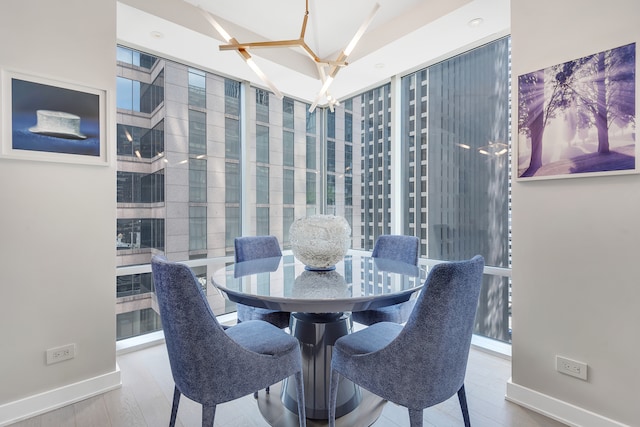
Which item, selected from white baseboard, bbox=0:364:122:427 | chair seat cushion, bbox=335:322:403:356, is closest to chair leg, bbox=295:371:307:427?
chair seat cushion, bbox=335:322:403:356

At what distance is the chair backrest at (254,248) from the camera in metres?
2.70

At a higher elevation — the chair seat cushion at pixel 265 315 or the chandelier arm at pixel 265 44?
the chandelier arm at pixel 265 44

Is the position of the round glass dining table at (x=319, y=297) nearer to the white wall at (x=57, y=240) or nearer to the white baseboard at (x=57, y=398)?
the white wall at (x=57, y=240)

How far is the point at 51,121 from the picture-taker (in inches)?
77.0

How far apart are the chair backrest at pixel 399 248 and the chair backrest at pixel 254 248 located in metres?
0.95

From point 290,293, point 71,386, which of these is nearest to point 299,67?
point 290,293

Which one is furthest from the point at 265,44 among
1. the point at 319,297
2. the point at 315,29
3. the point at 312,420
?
the point at 312,420

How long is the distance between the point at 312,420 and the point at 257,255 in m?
1.38

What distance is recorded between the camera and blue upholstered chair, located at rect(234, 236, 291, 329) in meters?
2.22

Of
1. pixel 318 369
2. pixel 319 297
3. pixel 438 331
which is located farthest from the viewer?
pixel 318 369

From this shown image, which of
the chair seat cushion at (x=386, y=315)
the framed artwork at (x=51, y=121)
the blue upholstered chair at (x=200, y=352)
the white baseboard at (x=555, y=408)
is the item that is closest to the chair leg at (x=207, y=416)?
the blue upholstered chair at (x=200, y=352)

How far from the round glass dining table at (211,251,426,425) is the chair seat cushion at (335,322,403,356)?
200mm

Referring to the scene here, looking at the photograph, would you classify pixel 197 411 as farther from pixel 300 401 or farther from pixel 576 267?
pixel 576 267

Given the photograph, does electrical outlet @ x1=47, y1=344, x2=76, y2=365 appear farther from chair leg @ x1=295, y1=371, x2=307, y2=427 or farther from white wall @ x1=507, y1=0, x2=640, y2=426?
white wall @ x1=507, y1=0, x2=640, y2=426
